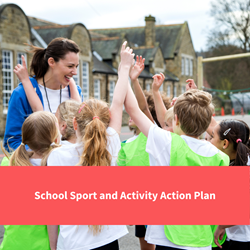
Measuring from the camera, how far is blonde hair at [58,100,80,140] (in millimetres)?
2863

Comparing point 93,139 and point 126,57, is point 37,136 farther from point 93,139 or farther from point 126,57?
point 126,57

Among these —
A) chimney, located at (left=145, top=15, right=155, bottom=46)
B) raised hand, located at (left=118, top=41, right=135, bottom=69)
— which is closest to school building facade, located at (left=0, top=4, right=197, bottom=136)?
chimney, located at (left=145, top=15, right=155, bottom=46)

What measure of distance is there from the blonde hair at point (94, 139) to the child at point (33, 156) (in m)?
0.27

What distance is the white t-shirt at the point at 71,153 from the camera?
7.85ft

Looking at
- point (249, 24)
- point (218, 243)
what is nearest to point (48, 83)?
point (218, 243)

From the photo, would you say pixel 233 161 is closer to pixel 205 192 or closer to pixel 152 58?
pixel 205 192

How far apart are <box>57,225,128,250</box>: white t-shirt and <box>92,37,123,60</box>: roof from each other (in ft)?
→ 90.1

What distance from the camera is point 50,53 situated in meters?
3.17

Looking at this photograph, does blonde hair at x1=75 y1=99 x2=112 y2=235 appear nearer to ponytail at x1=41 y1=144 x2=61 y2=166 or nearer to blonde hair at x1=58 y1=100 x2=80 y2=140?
ponytail at x1=41 y1=144 x2=61 y2=166

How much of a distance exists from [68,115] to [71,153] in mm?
534

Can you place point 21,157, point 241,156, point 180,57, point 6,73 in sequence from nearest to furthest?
point 21,157 → point 241,156 → point 6,73 → point 180,57

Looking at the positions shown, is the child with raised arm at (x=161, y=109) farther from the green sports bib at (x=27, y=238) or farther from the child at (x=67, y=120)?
the green sports bib at (x=27, y=238)

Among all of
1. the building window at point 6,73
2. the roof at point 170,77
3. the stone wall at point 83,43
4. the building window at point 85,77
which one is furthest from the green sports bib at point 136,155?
the roof at point 170,77

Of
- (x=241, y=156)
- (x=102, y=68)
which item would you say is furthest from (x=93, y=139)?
(x=102, y=68)
